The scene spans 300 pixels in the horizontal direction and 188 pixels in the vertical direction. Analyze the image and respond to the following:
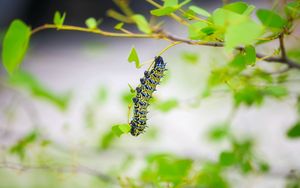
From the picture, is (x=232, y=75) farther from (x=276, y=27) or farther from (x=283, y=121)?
(x=283, y=121)

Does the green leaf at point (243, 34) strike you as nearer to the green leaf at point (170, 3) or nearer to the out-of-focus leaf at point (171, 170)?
the green leaf at point (170, 3)

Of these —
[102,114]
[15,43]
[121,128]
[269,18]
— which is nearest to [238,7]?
[269,18]

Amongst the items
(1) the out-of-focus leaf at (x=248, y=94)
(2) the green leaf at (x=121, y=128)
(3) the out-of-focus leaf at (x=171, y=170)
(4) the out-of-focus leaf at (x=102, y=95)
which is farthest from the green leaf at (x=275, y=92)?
(4) the out-of-focus leaf at (x=102, y=95)

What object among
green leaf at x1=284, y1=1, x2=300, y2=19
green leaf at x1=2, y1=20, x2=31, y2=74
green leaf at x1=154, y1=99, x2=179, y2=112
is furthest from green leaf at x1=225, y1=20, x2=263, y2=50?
green leaf at x1=154, y1=99, x2=179, y2=112

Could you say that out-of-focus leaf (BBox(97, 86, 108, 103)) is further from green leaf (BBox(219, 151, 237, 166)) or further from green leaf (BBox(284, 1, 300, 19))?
green leaf (BBox(284, 1, 300, 19))

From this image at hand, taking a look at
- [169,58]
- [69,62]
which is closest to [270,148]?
[169,58]
